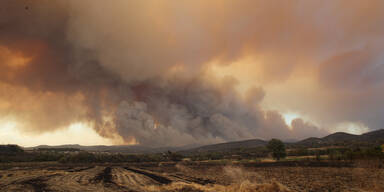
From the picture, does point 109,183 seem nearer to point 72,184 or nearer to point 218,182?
point 72,184

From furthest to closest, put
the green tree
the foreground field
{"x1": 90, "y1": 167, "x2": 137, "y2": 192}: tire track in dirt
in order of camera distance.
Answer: the green tree → {"x1": 90, "y1": 167, "x2": 137, "y2": 192}: tire track in dirt → the foreground field

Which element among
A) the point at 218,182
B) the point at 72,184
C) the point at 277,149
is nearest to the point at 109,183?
the point at 72,184

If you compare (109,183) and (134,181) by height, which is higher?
(109,183)

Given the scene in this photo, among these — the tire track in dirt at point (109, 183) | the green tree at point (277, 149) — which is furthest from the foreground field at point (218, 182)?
the green tree at point (277, 149)

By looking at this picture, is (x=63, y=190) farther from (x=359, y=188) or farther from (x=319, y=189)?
(x=359, y=188)

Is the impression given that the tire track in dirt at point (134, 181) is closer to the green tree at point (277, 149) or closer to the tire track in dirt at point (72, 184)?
the tire track in dirt at point (72, 184)

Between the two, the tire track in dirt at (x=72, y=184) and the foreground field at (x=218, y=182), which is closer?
the foreground field at (x=218, y=182)

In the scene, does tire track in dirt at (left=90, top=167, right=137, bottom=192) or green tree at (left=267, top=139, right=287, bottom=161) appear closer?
tire track in dirt at (left=90, top=167, right=137, bottom=192)

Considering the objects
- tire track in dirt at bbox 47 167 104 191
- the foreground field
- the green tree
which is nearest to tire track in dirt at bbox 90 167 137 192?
the foreground field

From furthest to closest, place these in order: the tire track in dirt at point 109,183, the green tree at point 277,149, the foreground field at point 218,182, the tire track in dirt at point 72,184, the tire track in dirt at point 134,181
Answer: the green tree at point 277,149 → the tire track in dirt at point 134,181 → the tire track in dirt at point 72,184 → the tire track in dirt at point 109,183 → the foreground field at point 218,182

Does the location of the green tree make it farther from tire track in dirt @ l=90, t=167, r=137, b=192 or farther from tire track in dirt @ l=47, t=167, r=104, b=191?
tire track in dirt @ l=47, t=167, r=104, b=191

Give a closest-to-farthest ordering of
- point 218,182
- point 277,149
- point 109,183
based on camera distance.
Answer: point 218,182 → point 109,183 → point 277,149

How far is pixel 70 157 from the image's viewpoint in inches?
5340

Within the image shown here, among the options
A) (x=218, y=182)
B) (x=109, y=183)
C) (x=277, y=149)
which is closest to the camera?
(x=218, y=182)
